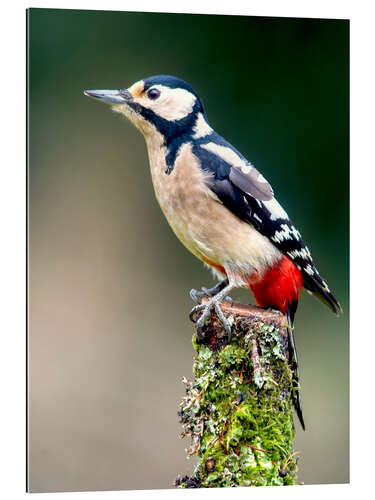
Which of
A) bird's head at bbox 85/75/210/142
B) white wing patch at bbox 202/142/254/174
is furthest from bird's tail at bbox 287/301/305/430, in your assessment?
bird's head at bbox 85/75/210/142

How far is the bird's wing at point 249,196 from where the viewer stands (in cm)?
321

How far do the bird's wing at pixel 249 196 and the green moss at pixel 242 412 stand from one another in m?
0.44

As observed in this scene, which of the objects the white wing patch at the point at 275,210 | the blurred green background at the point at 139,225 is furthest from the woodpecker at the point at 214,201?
the blurred green background at the point at 139,225

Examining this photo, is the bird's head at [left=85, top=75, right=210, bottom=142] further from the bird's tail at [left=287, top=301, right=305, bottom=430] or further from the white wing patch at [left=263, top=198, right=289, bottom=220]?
the bird's tail at [left=287, top=301, right=305, bottom=430]

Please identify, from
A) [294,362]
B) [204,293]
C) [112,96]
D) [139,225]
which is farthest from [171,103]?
[294,362]

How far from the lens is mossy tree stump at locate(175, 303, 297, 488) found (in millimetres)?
3045

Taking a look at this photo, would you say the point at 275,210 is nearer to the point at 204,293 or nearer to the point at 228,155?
the point at 228,155

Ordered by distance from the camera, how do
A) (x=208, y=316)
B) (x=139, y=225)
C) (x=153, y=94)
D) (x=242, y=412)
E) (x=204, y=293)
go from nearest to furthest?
(x=242, y=412)
(x=208, y=316)
(x=153, y=94)
(x=204, y=293)
(x=139, y=225)

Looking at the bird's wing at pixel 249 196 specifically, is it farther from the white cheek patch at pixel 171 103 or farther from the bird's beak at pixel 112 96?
the bird's beak at pixel 112 96

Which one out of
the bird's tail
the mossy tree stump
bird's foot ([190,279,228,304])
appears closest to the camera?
the mossy tree stump

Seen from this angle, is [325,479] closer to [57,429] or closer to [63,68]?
[57,429]

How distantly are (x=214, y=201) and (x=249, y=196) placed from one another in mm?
166

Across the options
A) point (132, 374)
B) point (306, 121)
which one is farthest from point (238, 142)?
point (132, 374)

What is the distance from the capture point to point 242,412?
3.03m
